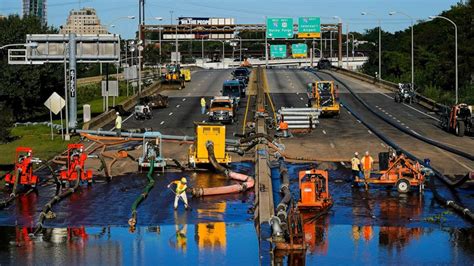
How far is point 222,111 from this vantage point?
64000 millimetres

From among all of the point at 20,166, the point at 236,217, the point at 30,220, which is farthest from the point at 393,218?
the point at 20,166

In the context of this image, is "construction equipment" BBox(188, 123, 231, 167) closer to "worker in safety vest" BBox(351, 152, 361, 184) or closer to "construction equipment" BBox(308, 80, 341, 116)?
"worker in safety vest" BBox(351, 152, 361, 184)

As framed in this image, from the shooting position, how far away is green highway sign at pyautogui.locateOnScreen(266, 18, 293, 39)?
156 metres

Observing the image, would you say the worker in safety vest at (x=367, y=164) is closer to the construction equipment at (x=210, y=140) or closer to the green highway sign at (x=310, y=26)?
the construction equipment at (x=210, y=140)

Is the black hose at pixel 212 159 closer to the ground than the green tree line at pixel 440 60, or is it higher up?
closer to the ground

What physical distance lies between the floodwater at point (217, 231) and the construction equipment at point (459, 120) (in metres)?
21.0

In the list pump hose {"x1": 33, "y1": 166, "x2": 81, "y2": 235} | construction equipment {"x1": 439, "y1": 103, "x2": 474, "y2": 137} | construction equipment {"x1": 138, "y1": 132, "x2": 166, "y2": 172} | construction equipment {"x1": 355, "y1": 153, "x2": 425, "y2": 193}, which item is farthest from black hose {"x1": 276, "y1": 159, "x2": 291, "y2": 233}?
construction equipment {"x1": 439, "y1": 103, "x2": 474, "y2": 137}

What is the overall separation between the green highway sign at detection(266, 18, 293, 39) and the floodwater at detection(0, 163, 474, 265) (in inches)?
4740

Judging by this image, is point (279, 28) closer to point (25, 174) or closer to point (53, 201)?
point (25, 174)

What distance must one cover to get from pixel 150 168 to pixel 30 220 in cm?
1167

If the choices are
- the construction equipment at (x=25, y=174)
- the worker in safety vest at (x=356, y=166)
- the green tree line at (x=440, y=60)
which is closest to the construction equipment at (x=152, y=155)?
the construction equipment at (x=25, y=174)

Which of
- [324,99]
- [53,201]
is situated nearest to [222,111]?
[324,99]

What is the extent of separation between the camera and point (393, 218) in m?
29.9

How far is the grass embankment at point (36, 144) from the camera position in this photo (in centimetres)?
4831
